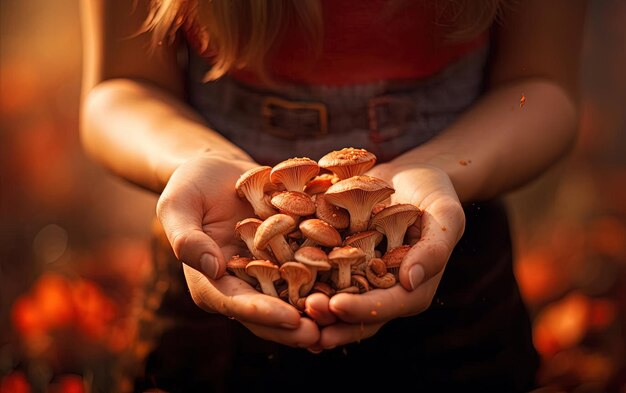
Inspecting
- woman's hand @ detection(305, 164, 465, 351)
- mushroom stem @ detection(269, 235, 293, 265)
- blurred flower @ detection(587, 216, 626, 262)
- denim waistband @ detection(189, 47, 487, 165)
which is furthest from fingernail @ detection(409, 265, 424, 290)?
blurred flower @ detection(587, 216, 626, 262)

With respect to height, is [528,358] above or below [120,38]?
below

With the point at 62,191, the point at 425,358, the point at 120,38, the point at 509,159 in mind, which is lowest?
the point at 62,191

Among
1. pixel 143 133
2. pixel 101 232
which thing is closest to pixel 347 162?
pixel 143 133

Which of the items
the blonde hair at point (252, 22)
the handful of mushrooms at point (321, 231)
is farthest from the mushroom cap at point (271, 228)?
the blonde hair at point (252, 22)

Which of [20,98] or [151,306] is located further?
[20,98]

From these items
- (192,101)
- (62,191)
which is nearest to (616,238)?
(192,101)

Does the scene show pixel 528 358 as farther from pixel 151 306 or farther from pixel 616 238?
pixel 616 238

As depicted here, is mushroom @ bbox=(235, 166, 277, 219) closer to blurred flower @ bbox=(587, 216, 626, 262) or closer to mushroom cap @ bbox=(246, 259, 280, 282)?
mushroom cap @ bbox=(246, 259, 280, 282)
